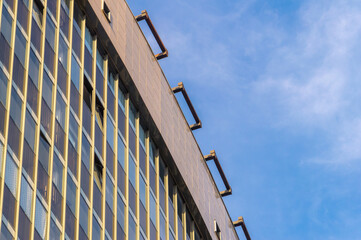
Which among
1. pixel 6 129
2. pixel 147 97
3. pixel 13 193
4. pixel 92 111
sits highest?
pixel 147 97

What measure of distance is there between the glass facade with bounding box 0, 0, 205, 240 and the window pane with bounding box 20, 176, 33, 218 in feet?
0.13

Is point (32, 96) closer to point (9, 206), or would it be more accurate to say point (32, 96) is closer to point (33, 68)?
point (33, 68)

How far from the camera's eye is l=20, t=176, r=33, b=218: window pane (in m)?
36.7

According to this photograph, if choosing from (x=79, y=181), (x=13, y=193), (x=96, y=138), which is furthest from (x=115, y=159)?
(x=13, y=193)

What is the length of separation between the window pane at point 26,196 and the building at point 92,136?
0.05m

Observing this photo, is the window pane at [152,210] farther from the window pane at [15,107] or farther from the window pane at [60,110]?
the window pane at [15,107]

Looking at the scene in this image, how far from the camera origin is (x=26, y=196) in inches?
1463

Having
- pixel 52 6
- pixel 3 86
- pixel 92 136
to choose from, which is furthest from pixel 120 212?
pixel 3 86

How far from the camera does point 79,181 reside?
43062mm

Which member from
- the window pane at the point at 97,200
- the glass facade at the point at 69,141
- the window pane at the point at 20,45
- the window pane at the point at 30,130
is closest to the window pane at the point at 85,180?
the glass facade at the point at 69,141

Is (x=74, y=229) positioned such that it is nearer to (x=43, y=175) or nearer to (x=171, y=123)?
(x=43, y=175)

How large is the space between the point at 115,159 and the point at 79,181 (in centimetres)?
630

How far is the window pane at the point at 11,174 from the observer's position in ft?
118

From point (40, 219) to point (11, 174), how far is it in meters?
2.60
